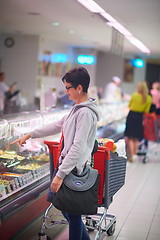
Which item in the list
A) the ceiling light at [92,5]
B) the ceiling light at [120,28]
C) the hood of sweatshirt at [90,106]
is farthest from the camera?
the ceiling light at [120,28]

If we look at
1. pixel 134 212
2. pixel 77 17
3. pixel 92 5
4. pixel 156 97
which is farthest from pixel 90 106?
pixel 156 97

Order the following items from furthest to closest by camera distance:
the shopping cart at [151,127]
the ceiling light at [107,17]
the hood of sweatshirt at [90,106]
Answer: the shopping cart at [151,127]
the ceiling light at [107,17]
the hood of sweatshirt at [90,106]

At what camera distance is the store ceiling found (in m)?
7.93

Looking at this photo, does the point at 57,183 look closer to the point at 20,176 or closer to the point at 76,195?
the point at 76,195

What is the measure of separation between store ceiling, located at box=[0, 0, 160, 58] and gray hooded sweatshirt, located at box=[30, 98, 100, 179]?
10.4 ft

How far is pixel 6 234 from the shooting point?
13.1ft

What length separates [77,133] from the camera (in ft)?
11.2

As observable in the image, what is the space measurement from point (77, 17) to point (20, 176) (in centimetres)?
659

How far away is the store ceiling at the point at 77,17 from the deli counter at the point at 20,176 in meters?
2.44

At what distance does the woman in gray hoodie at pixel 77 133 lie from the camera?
134 inches

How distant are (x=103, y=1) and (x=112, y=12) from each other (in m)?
1.53

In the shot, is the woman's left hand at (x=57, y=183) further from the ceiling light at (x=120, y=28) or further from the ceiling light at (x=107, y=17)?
the ceiling light at (x=120, y=28)

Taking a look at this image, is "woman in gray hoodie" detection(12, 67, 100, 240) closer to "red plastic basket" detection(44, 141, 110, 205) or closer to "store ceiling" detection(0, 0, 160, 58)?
"red plastic basket" detection(44, 141, 110, 205)

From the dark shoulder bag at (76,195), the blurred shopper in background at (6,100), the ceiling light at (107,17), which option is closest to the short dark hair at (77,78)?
the dark shoulder bag at (76,195)
